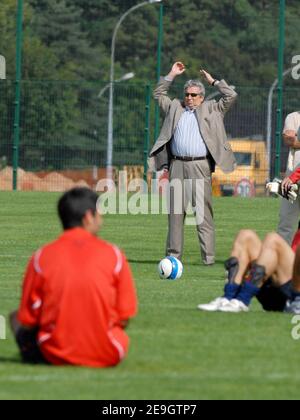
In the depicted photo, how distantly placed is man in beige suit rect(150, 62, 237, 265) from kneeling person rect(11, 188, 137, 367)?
923cm

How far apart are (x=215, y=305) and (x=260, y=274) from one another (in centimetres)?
79

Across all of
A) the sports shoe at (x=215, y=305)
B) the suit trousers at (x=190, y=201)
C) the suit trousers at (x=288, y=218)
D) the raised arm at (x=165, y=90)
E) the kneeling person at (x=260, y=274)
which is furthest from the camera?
the raised arm at (x=165, y=90)

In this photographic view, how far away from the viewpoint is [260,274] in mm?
11898

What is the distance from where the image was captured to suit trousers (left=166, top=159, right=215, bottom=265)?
1900 centimetres

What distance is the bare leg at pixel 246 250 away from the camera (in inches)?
482

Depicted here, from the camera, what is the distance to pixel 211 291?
15.4m

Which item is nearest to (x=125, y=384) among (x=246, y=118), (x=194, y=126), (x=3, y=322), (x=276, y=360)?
(x=276, y=360)

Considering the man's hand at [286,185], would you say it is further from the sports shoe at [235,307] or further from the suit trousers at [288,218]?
the sports shoe at [235,307]

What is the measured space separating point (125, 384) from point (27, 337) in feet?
2.81

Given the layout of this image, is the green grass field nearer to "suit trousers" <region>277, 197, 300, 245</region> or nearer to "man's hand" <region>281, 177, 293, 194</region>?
"suit trousers" <region>277, 197, 300, 245</region>

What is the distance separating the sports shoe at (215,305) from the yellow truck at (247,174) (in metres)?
27.6

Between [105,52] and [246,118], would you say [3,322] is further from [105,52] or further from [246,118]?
[105,52]

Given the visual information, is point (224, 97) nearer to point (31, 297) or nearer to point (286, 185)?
point (286, 185)

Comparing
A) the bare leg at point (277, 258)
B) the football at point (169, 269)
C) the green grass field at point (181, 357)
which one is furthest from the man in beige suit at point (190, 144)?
the bare leg at point (277, 258)
